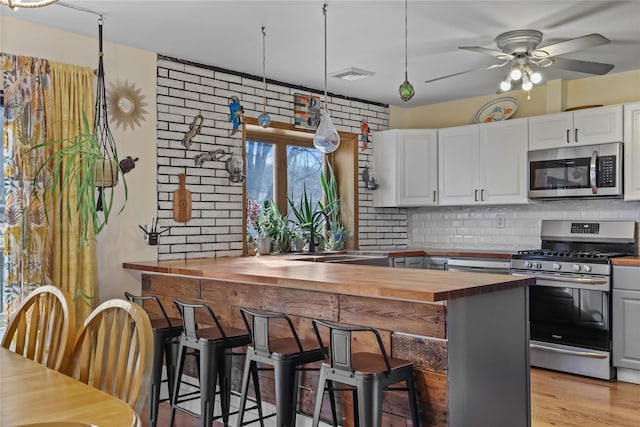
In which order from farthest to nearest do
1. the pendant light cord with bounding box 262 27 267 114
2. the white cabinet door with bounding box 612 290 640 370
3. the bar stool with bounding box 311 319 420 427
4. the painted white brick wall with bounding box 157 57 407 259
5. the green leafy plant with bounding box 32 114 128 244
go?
the painted white brick wall with bounding box 157 57 407 259 → the white cabinet door with bounding box 612 290 640 370 → the pendant light cord with bounding box 262 27 267 114 → the green leafy plant with bounding box 32 114 128 244 → the bar stool with bounding box 311 319 420 427

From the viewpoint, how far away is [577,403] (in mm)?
3754

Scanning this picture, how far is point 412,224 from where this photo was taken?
637 centimetres

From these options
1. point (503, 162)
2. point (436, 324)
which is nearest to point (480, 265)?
point (503, 162)

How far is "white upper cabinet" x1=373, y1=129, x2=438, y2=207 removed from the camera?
5816 mm

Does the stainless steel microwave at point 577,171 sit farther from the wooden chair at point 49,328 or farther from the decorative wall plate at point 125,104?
the wooden chair at point 49,328

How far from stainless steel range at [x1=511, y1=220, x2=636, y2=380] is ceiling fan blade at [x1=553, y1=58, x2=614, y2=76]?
1427 mm

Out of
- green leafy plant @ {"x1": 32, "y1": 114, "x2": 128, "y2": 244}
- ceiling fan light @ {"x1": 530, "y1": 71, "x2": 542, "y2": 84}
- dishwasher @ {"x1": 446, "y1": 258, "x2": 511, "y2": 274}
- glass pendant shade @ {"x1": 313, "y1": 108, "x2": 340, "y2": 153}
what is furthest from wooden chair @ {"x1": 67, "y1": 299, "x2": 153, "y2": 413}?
dishwasher @ {"x1": 446, "y1": 258, "x2": 511, "y2": 274}

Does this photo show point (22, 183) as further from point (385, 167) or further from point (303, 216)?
point (385, 167)

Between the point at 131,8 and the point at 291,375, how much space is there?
2265mm

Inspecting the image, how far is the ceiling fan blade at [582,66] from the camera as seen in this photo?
3.62 metres

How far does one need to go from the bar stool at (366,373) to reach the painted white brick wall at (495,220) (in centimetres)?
331

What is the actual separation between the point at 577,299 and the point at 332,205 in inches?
92.7

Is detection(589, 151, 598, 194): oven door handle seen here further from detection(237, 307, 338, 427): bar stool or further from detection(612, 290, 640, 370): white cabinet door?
detection(237, 307, 338, 427): bar stool

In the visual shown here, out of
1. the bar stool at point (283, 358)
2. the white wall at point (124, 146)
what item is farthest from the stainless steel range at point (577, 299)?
the white wall at point (124, 146)
